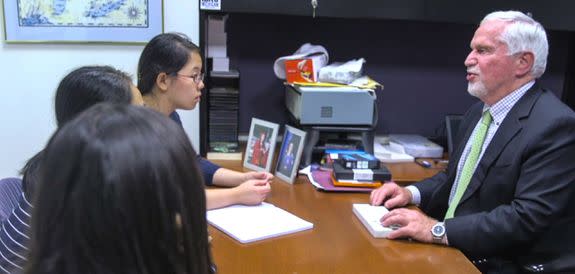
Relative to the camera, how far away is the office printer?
7.11 feet

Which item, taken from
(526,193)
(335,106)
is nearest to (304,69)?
(335,106)

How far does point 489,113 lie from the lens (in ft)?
6.00

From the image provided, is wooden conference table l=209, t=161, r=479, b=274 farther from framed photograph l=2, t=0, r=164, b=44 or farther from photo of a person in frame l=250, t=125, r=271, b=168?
framed photograph l=2, t=0, r=164, b=44

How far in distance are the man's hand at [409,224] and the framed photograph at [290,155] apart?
1.72 feet

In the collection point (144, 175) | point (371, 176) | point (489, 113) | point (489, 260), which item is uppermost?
point (144, 175)

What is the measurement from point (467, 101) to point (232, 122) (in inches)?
48.4

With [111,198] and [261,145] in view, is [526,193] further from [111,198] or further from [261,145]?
[111,198]

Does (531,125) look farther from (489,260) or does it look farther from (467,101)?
(467,101)

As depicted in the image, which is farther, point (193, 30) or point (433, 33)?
point (433, 33)

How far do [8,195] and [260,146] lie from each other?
37.5 inches

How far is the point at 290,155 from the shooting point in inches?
80.6

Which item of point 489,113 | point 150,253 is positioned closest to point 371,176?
point 489,113

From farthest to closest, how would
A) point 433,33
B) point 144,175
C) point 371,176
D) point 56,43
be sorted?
point 433,33 → point 56,43 → point 371,176 → point 144,175

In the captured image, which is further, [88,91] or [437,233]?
[437,233]
